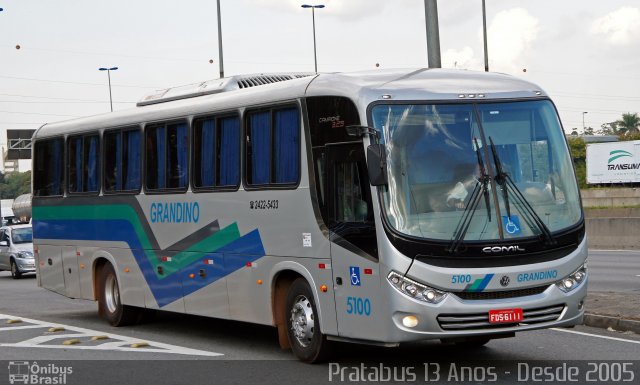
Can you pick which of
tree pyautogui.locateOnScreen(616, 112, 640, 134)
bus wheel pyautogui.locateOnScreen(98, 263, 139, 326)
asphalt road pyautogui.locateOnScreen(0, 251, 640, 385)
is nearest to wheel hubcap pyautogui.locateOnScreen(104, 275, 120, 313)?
bus wheel pyautogui.locateOnScreen(98, 263, 139, 326)

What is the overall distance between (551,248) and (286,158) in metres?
3.19

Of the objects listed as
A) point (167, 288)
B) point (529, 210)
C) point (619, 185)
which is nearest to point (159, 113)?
point (167, 288)

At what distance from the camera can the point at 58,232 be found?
19312 millimetres

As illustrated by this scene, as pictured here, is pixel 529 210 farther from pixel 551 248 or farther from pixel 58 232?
pixel 58 232

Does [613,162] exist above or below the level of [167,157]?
above

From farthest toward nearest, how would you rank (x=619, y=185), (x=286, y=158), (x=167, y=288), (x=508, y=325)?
(x=619, y=185) → (x=167, y=288) → (x=286, y=158) → (x=508, y=325)

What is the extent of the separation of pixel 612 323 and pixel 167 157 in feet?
20.4

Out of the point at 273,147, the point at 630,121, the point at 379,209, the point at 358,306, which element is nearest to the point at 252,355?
the point at 358,306

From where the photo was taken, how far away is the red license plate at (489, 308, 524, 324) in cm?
1099

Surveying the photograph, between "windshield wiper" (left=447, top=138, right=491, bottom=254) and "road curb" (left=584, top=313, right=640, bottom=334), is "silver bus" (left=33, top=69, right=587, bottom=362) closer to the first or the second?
"windshield wiper" (left=447, top=138, right=491, bottom=254)

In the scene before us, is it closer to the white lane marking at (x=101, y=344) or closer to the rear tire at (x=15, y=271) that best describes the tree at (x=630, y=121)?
the rear tire at (x=15, y=271)

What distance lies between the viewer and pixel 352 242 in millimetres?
11695

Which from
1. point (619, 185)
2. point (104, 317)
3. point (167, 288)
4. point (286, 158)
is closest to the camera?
point (286, 158)

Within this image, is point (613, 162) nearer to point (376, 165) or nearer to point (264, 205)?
point (264, 205)
